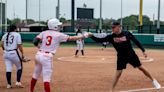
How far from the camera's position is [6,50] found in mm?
12438

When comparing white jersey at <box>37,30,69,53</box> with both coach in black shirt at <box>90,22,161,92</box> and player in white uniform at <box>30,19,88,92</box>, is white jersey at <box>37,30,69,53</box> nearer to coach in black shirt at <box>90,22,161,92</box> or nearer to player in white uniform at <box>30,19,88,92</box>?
player in white uniform at <box>30,19,88,92</box>

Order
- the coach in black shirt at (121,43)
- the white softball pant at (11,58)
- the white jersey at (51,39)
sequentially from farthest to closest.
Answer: the white softball pant at (11,58) → the coach in black shirt at (121,43) → the white jersey at (51,39)

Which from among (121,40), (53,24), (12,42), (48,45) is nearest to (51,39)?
(48,45)

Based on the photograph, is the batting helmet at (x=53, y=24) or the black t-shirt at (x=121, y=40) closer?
the batting helmet at (x=53, y=24)

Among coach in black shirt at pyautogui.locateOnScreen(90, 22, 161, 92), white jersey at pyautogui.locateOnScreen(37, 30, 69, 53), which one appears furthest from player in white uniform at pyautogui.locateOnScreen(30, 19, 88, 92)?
coach in black shirt at pyautogui.locateOnScreen(90, 22, 161, 92)

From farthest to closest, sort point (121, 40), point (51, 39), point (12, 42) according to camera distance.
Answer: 1. point (12, 42)
2. point (121, 40)
3. point (51, 39)

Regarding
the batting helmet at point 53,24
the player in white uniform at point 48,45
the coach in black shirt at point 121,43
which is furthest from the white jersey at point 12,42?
the batting helmet at point 53,24

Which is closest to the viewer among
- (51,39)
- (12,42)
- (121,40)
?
(51,39)

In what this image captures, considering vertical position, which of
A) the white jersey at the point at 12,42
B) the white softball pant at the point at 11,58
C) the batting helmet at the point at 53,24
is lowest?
the white softball pant at the point at 11,58

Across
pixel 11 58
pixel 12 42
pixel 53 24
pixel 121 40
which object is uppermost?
pixel 53 24

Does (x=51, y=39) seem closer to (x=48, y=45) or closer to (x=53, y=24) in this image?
(x=48, y=45)

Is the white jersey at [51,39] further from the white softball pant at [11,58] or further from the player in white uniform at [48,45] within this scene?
the white softball pant at [11,58]

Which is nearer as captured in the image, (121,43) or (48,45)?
(48,45)

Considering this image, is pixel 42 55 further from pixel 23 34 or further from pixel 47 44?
pixel 23 34
